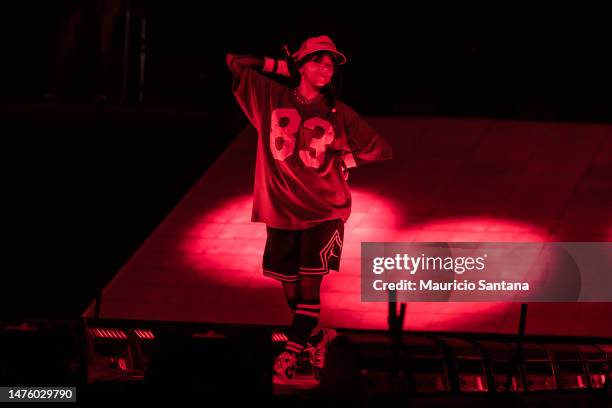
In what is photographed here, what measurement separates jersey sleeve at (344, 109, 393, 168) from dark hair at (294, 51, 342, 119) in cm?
10

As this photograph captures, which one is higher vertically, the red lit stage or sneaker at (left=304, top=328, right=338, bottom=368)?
the red lit stage

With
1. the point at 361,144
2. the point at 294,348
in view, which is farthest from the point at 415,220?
the point at 294,348

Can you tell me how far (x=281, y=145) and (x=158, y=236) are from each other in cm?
309

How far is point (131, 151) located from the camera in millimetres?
8125

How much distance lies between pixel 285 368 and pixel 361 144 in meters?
1.17

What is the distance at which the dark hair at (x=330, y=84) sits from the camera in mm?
4148

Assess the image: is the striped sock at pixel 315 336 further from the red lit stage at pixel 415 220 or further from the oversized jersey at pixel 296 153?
the red lit stage at pixel 415 220

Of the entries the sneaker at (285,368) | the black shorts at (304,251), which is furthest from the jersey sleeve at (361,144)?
the sneaker at (285,368)

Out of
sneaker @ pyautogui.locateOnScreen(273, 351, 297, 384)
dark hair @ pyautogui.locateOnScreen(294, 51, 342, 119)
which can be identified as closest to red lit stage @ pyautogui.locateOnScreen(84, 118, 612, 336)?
sneaker @ pyautogui.locateOnScreen(273, 351, 297, 384)

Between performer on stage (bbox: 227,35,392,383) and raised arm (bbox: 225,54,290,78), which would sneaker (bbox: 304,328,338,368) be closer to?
performer on stage (bbox: 227,35,392,383)

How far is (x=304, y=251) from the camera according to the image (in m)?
4.06

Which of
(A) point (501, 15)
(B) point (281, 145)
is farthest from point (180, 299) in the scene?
(A) point (501, 15)

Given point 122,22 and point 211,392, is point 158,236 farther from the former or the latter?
point 211,392

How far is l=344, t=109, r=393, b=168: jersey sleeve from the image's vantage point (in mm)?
4285
